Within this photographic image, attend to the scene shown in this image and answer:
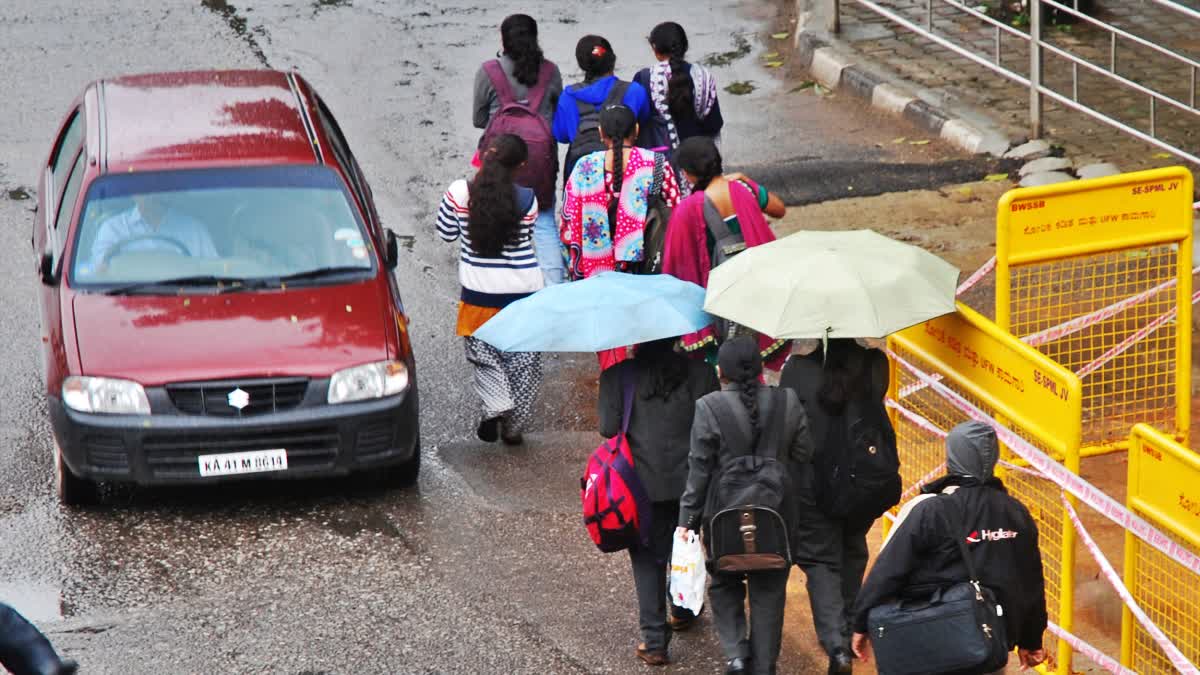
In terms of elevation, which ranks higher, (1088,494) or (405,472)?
(1088,494)

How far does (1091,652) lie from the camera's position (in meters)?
6.65

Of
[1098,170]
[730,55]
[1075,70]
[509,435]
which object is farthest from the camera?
[730,55]

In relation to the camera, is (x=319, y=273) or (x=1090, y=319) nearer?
(x=1090, y=319)

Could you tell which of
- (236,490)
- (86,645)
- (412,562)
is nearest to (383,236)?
(236,490)

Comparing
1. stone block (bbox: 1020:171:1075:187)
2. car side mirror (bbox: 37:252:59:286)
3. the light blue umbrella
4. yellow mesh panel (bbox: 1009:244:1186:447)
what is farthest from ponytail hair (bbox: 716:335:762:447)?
stone block (bbox: 1020:171:1075:187)

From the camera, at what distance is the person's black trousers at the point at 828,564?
688 centimetres

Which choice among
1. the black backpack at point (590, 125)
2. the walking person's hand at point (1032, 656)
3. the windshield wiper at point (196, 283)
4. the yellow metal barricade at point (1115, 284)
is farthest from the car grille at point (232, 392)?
the walking person's hand at point (1032, 656)

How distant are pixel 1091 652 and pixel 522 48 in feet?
17.8

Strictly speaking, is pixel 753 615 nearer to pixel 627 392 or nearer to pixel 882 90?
pixel 627 392

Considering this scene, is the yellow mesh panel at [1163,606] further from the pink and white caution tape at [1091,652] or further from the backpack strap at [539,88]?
the backpack strap at [539,88]

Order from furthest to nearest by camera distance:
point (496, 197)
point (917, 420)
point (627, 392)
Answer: point (496, 197) < point (917, 420) < point (627, 392)

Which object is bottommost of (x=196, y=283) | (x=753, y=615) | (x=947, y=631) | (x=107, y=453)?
(x=107, y=453)

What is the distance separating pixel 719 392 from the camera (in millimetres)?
6461

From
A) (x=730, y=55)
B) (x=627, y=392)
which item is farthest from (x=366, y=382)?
(x=730, y=55)
